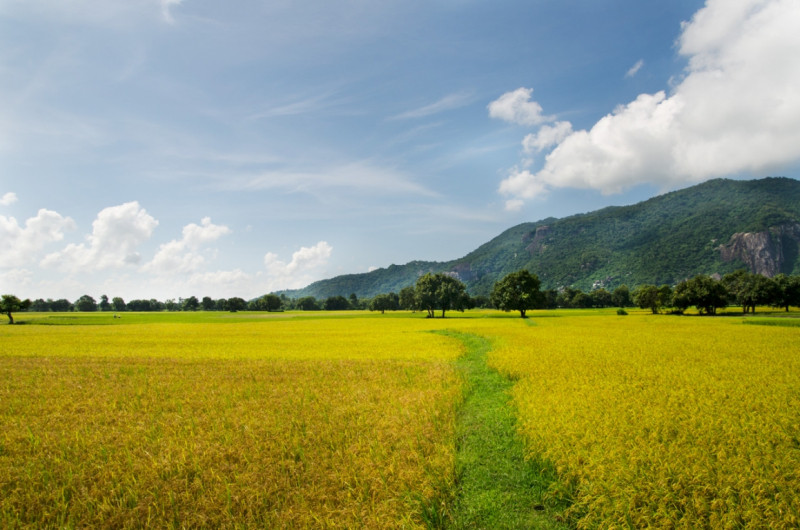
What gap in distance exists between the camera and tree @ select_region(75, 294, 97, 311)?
512ft

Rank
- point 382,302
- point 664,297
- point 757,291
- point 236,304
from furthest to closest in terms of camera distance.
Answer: point 236,304, point 382,302, point 664,297, point 757,291

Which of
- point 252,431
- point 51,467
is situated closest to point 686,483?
point 252,431

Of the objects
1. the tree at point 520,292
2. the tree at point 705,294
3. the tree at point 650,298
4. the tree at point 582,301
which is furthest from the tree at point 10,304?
the tree at point 582,301

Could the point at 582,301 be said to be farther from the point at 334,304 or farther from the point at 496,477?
the point at 496,477

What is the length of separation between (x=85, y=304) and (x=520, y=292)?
604 feet

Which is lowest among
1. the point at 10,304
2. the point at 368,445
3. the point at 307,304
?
the point at 307,304

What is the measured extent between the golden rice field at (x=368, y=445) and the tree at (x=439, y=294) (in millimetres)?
58531

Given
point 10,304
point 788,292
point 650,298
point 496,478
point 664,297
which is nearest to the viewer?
point 496,478

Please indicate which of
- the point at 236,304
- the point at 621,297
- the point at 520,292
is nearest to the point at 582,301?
the point at 621,297

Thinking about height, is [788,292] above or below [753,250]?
below

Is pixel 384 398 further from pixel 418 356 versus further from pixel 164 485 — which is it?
pixel 418 356

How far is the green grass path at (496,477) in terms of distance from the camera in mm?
6109

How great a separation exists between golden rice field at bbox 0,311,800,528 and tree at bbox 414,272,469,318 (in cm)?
5853

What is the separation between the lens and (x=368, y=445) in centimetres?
862
